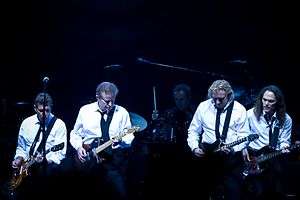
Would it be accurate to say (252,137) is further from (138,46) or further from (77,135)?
(138,46)

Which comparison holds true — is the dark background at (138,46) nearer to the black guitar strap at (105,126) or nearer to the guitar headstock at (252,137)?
the black guitar strap at (105,126)

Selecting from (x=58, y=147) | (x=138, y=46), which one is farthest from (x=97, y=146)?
(x=138, y=46)

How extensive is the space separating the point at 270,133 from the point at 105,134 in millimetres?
2379

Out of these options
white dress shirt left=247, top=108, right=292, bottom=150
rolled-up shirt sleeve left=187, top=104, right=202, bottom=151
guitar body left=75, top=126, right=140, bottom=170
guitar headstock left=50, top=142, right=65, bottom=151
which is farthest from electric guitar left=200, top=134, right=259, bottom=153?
guitar headstock left=50, top=142, right=65, bottom=151

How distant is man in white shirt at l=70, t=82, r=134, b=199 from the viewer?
6154mm

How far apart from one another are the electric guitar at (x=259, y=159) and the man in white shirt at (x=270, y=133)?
1cm

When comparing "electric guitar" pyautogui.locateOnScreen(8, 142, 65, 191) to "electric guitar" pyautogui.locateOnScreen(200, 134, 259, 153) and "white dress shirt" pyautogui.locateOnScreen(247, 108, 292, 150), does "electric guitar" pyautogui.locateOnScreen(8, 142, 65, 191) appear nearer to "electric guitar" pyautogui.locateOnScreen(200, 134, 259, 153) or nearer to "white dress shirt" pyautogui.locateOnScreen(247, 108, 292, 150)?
"electric guitar" pyautogui.locateOnScreen(200, 134, 259, 153)

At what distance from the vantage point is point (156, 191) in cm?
662

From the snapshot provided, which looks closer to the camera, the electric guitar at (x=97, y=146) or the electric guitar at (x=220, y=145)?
the electric guitar at (x=220, y=145)

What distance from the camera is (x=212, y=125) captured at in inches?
243

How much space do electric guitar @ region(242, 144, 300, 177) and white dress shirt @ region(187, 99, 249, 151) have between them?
0.27 m

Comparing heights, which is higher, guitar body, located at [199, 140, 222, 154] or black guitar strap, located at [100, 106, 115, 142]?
black guitar strap, located at [100, 106, 115, 142]

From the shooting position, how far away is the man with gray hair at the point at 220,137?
5941mm

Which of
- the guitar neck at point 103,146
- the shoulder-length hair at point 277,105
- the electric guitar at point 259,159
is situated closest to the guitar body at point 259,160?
the electric guitar at point 259,159
